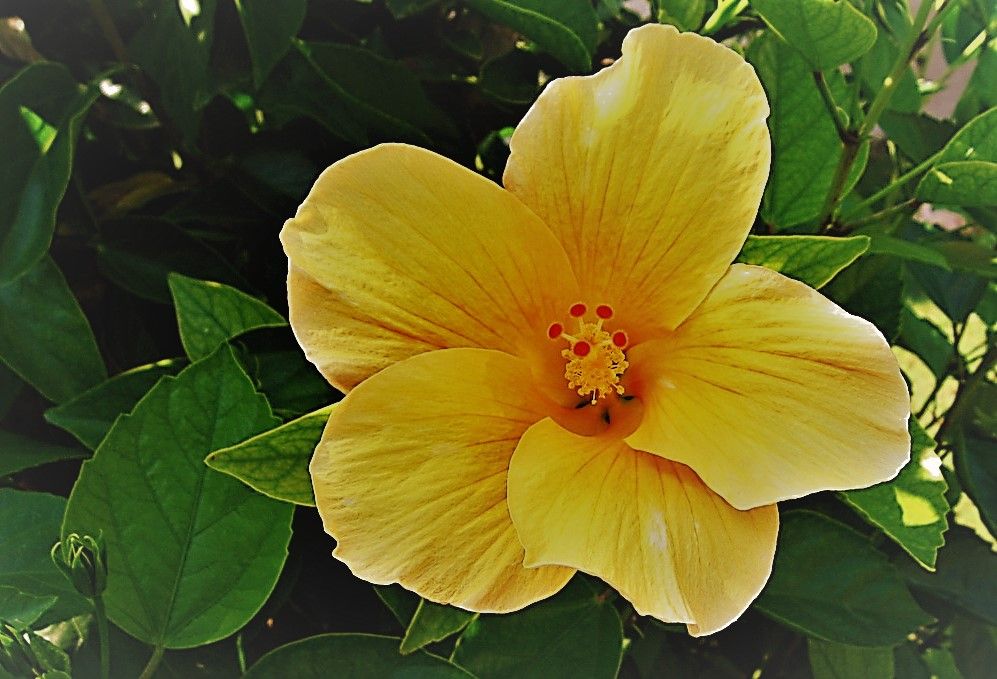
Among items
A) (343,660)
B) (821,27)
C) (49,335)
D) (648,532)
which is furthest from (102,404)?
(821,27)

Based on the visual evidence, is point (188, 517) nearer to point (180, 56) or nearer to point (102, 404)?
point (102, 404)

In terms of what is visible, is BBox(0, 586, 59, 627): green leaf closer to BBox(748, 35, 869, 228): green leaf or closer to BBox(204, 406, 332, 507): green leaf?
BBox(204, 406, 332, 507): green leaf

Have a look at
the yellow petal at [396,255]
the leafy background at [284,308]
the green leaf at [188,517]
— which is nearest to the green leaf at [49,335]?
the leafy background at [284,308]

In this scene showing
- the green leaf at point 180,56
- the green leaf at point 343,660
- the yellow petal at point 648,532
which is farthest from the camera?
the green leaf at point 180,56

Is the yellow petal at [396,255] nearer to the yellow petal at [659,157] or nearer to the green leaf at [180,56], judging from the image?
the yellow petal at [659,157]

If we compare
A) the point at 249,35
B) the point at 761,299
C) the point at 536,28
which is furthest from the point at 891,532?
the point at 249,35
